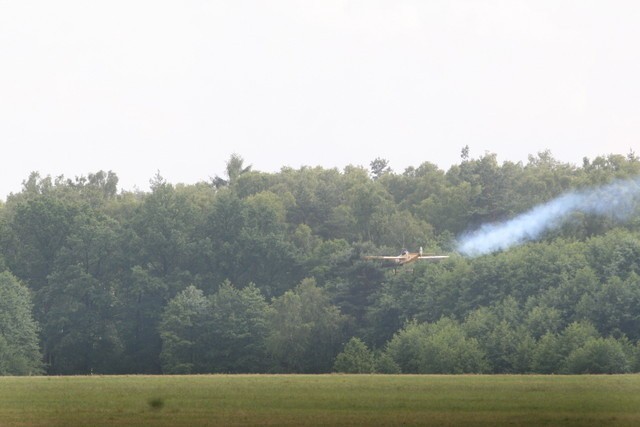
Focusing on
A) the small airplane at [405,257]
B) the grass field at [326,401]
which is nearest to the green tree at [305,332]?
the small airplane at [405,257]

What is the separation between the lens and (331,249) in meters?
131

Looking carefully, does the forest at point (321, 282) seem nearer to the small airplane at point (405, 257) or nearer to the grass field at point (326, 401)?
the small airplane at point (405, 257)

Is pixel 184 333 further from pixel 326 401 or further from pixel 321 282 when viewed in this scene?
pixel 326 401

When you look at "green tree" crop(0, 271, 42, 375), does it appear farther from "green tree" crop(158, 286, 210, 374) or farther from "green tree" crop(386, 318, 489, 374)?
"green tree" crop(386, 318, 489, 374)

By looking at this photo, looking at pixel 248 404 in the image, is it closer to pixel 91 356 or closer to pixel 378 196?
pixel 91 356

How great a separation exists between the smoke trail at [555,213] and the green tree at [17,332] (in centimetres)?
3399

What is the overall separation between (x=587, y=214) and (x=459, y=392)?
69925 mm

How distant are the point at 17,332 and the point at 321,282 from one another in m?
25.1

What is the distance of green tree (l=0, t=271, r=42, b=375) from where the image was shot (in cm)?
11044

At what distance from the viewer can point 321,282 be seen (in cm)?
12756

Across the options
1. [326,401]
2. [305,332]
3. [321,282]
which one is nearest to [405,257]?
[305,332]

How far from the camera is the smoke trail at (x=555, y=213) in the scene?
126 m

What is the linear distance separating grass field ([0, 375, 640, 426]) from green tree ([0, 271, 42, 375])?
41.3 metres

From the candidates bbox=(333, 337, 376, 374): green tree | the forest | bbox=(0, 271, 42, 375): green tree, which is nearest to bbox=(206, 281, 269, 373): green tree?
the forest
